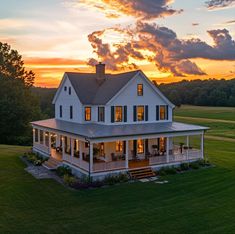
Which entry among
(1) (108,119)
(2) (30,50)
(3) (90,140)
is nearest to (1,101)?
(2) (30,50)

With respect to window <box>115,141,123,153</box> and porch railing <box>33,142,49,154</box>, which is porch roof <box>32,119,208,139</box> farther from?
porch railing <box>33,142,49,154</box>

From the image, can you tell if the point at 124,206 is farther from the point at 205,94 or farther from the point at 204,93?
the point at 204,93

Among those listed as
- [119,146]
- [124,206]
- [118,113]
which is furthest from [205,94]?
[124,206]

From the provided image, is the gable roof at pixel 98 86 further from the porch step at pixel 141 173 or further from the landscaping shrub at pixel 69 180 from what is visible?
the landscaping shrub at pixel 69 180

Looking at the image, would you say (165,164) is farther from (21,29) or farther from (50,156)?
(21,29)

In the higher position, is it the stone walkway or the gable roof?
the gable roof

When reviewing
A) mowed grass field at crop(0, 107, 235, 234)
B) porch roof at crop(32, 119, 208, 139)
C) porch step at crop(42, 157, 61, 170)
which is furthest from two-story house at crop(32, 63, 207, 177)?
mowed grass field at crop(0, 107, 235, 234)

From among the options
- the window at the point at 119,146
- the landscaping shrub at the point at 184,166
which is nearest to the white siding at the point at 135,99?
the window at the point at 119,146
